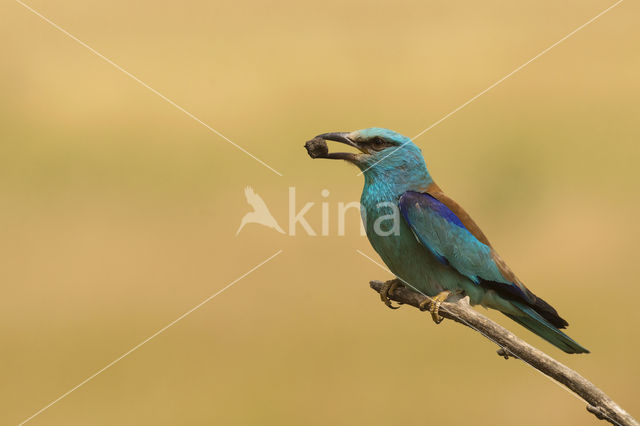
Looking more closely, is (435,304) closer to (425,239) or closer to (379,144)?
(425,239)

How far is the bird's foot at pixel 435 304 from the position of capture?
3.79 meters

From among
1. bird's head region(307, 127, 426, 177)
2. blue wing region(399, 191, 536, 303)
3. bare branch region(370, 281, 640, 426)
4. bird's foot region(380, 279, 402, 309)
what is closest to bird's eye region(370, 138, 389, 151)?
bird's head region(307, 127, 426, 177)

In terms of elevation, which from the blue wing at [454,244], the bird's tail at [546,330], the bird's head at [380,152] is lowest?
the bird's tail at [546,330]

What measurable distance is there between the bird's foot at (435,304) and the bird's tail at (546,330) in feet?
1.53

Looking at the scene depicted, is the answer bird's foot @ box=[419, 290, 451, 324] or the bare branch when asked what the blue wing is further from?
the bare branch

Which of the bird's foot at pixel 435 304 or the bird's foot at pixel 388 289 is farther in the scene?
the bird's foot at pixel 388 289

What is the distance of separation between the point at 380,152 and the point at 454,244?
0.67 m

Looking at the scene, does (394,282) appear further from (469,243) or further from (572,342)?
(572,342)

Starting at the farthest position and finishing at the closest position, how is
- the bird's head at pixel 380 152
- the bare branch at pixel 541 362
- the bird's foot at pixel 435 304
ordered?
the bird's head at pixel 380 152
the bird's foot at pixel 435 304
the bare branch at pixel 541 362

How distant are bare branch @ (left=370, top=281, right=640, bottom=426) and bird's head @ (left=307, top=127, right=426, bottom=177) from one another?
1003 millimetres

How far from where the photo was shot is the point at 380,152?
166 inches

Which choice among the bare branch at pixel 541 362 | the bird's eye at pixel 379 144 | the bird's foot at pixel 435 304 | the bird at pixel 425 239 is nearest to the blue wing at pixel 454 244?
the bird at pixel 425 239

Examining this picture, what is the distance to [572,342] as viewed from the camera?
13.2ft

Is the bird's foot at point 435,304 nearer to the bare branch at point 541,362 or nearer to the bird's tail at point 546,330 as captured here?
the bare branch at point 541,362
